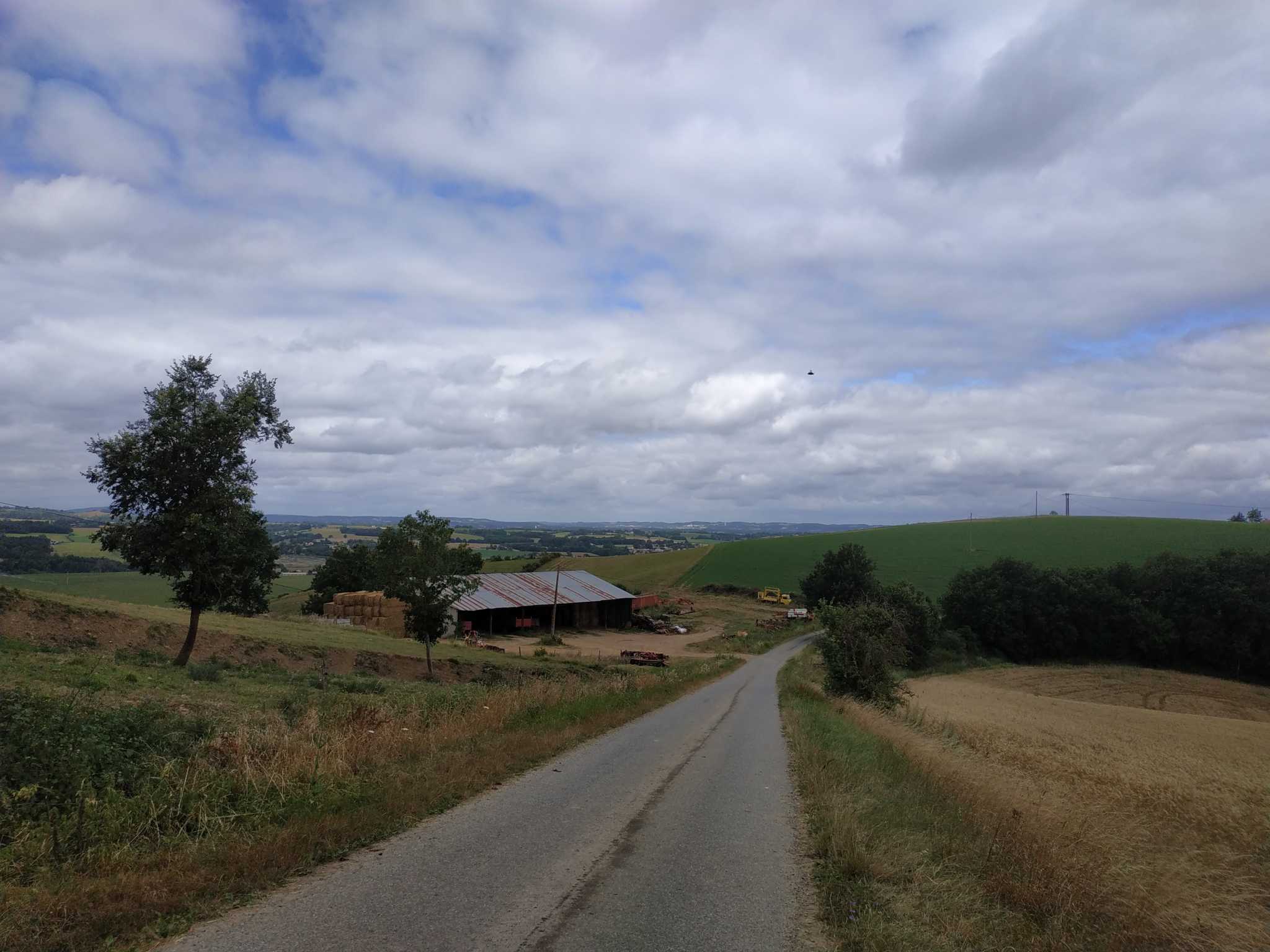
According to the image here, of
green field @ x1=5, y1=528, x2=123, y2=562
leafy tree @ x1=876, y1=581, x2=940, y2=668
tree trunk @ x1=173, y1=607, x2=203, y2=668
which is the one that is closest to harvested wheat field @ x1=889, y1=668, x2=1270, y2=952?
tree trunk @ x1=173, y1=607, x2=203, y2=668

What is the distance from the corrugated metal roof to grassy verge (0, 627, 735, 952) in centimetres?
4772

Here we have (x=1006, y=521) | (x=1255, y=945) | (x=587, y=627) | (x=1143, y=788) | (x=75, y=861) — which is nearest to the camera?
(x=75, y=861)

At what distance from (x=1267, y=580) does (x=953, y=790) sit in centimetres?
7047

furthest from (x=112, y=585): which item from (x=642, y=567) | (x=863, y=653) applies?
(x=863, y=653)

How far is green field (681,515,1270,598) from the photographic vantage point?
302ft

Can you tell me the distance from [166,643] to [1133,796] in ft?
101

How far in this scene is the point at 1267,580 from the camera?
6322cm

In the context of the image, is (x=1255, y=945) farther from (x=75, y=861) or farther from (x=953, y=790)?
(x=75, y=861)

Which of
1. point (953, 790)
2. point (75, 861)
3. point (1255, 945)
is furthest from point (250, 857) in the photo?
point (953, 790)

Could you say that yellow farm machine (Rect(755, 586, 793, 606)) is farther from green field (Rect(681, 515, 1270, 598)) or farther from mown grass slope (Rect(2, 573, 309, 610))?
mown grass slope (Rect(2, 573, 309, 610))

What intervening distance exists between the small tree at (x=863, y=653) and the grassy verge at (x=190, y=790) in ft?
58.6

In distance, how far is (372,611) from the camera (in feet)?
192

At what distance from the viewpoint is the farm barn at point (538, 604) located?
63250 mm

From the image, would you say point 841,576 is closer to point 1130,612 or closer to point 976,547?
point 1130,612
